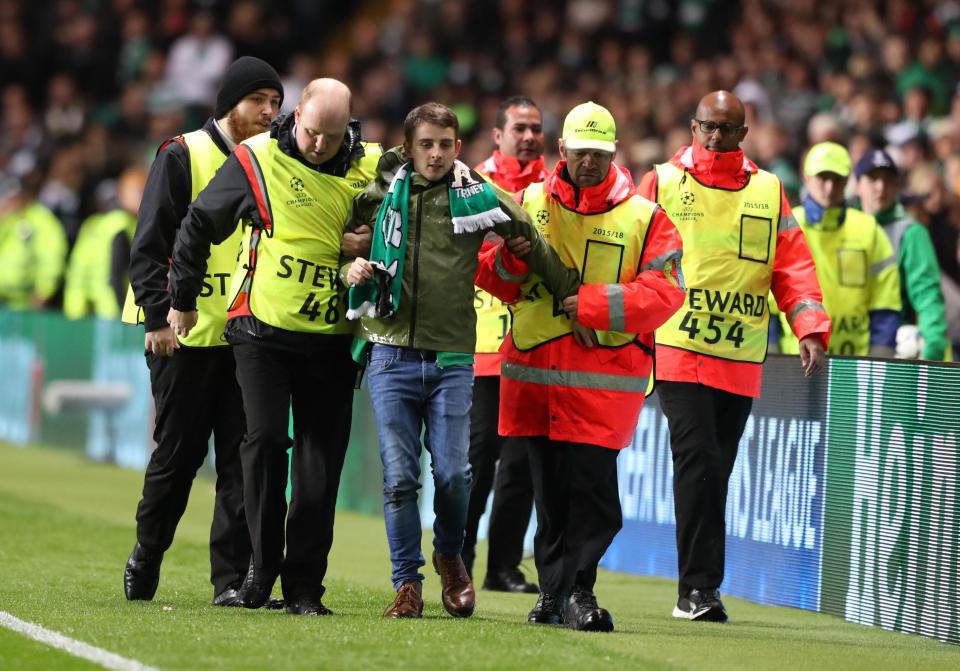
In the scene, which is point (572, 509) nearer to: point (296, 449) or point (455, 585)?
point (455, 585)

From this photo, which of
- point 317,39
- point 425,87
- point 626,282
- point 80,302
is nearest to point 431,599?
point 626,282

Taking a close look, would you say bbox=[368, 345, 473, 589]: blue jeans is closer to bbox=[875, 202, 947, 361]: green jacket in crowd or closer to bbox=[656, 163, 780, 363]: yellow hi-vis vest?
bbox=[656, 163, 780, 363]: yellow hi-vis vest

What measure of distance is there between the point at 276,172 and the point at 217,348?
1.03 m

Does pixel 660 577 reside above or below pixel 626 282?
below

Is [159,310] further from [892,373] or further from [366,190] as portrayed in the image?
[892,373]

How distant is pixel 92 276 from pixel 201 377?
11426 mm

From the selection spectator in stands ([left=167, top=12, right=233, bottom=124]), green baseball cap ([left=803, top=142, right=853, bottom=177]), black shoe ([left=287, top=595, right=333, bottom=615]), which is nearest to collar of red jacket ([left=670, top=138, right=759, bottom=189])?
green baseball cap ([left=803, top=142, right=853, bottom=177])

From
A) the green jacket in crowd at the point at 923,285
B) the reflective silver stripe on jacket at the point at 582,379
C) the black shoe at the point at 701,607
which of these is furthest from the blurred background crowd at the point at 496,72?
the reflective silver stripe on jacket at the point at 582,379

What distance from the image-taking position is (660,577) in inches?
443

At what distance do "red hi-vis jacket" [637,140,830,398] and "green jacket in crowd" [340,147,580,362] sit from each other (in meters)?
1.36

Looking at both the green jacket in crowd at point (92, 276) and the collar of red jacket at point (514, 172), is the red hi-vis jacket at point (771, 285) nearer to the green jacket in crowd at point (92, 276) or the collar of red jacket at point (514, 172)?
the collar of red jacket at point (514, 172)

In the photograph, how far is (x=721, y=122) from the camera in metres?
9.09

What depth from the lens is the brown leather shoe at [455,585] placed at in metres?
8.22

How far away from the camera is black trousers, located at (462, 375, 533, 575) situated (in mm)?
10023
